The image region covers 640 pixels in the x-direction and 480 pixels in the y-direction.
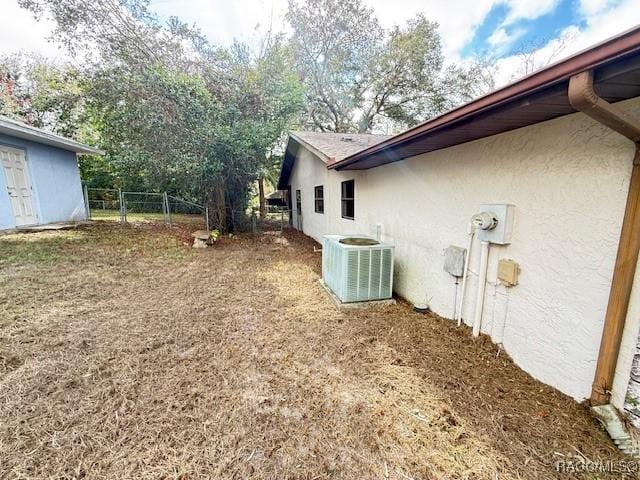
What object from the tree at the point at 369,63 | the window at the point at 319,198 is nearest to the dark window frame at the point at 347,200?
the window at the point at 319,198

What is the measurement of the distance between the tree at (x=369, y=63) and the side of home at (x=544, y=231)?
1463 cm

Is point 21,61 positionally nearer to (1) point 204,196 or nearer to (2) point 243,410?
(1) point 204,196

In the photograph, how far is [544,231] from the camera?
2348 millimetres

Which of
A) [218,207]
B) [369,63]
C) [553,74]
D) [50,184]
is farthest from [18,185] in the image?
[369,63]

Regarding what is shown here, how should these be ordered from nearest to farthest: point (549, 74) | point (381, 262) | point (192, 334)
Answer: point (549, 74)
point (192, 334)
point (381, 262)

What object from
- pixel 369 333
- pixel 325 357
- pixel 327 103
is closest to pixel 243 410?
pixel 325 357

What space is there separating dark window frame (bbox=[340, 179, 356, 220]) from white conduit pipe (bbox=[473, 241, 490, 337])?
12.4 feet

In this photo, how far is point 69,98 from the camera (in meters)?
11.9

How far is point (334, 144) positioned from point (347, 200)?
1879mm

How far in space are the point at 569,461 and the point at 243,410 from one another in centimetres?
215

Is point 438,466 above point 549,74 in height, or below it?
below

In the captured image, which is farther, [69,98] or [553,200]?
[69,98]

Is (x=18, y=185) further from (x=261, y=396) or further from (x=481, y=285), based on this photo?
(x=481, y=285)

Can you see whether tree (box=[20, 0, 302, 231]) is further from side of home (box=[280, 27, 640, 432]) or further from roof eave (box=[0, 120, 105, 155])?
side of home (box=[280, 27, 640, 432])
